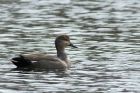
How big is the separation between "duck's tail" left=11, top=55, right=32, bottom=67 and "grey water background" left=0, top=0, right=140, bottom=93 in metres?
0.29

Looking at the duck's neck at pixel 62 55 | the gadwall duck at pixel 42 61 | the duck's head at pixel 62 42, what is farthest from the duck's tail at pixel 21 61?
the duck's head at pixel 62 42

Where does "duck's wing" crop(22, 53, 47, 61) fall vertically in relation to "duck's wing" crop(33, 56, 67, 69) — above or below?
above

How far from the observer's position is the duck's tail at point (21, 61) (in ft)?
65.9

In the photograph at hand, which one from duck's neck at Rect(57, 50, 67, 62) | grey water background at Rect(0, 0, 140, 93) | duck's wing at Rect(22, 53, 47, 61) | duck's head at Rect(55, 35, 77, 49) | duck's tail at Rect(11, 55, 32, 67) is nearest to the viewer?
grey water background at Rect(0, 0, 140, 93)

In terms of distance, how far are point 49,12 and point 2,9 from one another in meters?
2.39

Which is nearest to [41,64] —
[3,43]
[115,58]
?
[115,58]

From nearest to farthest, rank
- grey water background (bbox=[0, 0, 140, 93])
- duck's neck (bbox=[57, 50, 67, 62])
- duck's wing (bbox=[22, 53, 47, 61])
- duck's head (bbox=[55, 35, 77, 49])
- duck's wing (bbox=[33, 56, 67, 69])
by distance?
grey water background (bbox=[0, 0, 140, 93]), duck's wing (bbox=[22, 53, 47, 61]), duck's wing (bbox=[33, 56, 67, 69]), duck's neck (bbox=[57, 50, 67, 62]), duck's head (bbox=[55, 35, 77, 49])

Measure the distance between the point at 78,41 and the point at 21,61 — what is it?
178 inches

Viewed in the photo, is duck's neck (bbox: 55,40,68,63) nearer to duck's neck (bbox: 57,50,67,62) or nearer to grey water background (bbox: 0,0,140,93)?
duck's neck (bbox: 57,50,67,62)

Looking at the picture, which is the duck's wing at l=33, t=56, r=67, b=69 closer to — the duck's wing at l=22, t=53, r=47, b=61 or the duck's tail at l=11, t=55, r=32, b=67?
the duck's wing at l=22, t=53, r=47, b=61

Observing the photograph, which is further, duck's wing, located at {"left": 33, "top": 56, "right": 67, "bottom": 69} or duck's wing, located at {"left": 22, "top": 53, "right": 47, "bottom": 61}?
duck's wing, located at {"left": 33, "top": 56, "right": 67, "bottom": 69}

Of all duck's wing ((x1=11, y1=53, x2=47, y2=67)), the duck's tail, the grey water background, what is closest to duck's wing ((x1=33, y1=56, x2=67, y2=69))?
duck's wing ((x1=11, y1=53, x2=47, y2=67))

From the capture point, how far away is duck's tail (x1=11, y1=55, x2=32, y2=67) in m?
20.1

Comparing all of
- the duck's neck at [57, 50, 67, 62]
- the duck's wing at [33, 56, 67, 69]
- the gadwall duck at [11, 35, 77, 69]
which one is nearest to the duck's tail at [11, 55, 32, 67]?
the gadwall duck at [11, 35, 77, 69]
